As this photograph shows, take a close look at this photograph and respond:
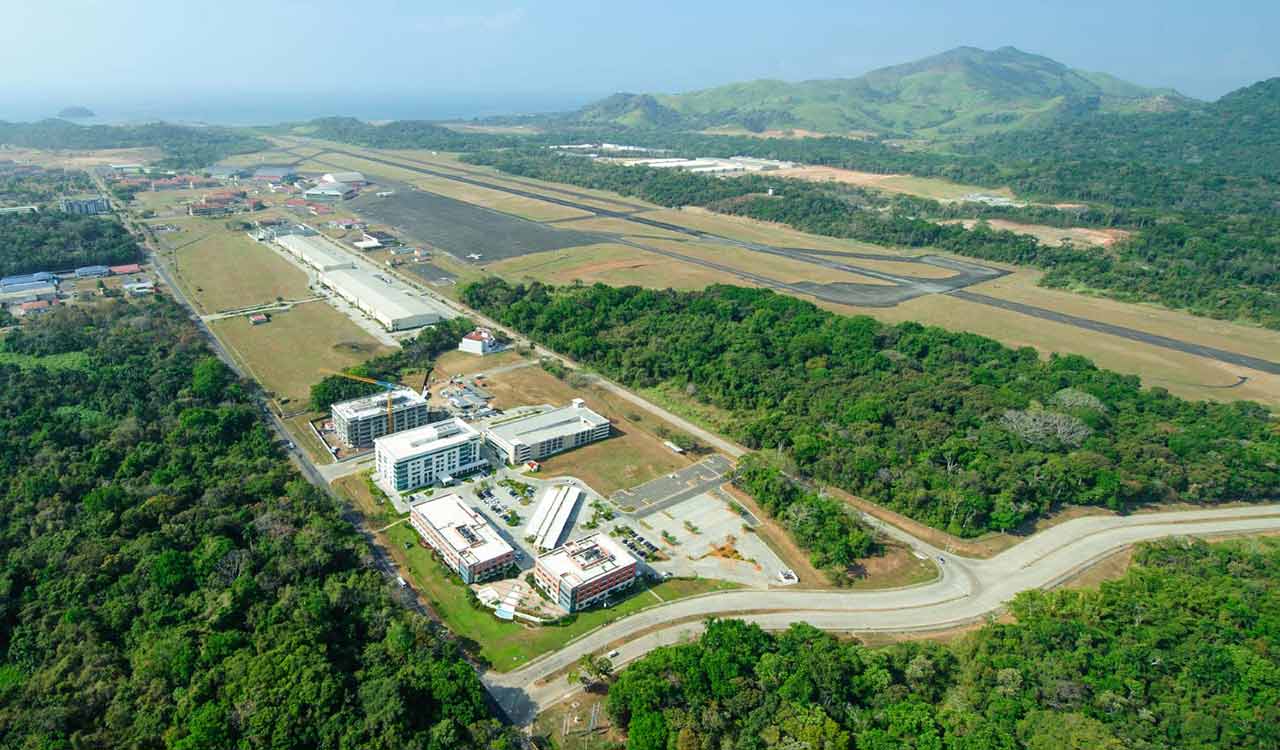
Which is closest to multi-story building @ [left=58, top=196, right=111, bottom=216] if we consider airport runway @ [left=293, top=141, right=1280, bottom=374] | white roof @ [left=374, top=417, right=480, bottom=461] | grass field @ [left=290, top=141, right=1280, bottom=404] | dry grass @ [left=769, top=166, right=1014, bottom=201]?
grass field @ [left=290, top=141, right=1280, bottom=404]

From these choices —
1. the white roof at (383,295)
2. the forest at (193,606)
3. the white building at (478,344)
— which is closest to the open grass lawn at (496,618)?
the forest at (193,606)

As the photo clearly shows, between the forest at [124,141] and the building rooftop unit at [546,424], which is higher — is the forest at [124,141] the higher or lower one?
the higher one

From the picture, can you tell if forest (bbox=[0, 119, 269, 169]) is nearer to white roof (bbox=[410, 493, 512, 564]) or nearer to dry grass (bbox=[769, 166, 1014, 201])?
dry grass (bbox=[769, 166, 1014, 201])

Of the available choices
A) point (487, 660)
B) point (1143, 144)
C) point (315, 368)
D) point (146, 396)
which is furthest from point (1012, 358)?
point (1143, 144)

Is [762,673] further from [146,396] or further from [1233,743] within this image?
[146,396]

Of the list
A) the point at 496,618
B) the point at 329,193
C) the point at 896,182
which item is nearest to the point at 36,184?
the point at 329,193

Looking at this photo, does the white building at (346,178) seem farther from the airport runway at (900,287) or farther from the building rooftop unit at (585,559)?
the building rooftop unit at (585,559)
